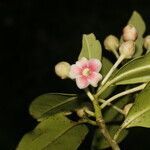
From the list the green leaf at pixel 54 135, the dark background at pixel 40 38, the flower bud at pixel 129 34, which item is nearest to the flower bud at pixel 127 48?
the flower bud at pixel 129 34

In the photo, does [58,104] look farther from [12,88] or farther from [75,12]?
[75,12]

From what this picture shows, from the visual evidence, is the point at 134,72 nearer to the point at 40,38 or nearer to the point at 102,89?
the point at 102,89

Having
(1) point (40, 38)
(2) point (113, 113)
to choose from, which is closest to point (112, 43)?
(2) point (113, 113)

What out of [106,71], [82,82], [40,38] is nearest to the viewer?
[82,82]

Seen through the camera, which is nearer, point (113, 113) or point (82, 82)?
point (82, 82)

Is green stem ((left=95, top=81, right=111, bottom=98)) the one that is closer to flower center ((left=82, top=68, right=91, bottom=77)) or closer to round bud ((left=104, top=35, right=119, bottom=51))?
flower center ((left=82, top=68, right=91, bottom=77))

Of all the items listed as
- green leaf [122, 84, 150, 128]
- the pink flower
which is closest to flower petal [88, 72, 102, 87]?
the pink flower

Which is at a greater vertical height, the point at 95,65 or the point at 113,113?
the point at 95,65
